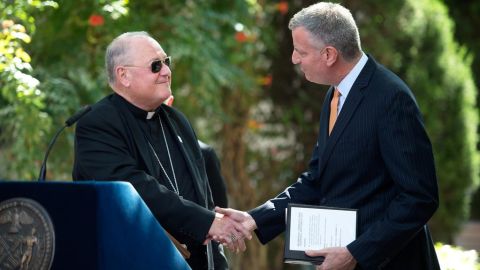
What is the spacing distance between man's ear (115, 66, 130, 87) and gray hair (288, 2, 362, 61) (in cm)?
103

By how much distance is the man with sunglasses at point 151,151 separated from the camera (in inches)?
184

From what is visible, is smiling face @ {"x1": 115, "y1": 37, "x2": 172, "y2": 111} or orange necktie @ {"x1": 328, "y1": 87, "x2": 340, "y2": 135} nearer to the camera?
orange necktie @ {"x1": 328, "y1": 87, "x2": 340, "y2": 135}

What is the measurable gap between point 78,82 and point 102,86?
0.19 meters

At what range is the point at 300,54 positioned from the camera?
445cm

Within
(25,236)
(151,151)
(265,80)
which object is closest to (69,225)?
(25,236)

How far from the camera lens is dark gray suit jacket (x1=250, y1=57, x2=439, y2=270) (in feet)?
13.4

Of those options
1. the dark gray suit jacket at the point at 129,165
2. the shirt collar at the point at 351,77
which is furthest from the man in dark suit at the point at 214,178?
the shirt collar at the point at 351,77

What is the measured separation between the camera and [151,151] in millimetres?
4918

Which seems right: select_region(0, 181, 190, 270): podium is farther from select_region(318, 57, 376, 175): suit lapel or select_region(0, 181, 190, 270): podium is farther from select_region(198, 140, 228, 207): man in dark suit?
select_region(198, 140, 228, 207): man in dark suit

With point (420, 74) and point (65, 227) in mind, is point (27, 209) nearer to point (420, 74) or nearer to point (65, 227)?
point (65, 227)

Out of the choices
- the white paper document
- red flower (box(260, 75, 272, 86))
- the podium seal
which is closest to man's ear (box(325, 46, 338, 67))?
the white paper document

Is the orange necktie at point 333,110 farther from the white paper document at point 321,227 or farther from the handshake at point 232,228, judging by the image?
the handshake at point 232,228

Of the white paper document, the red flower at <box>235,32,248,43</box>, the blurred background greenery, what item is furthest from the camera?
the red flower at <box>235,32,248,43</box>

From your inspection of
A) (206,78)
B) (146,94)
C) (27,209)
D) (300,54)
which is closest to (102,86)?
(206,78)
